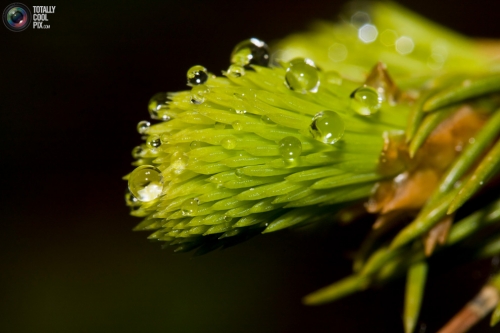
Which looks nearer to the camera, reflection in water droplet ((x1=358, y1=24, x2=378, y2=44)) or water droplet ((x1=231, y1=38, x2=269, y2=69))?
water droplet ((x1=231, y1=38, x2=269, y2=69))

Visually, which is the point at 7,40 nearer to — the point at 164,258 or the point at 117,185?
the point at 117,185

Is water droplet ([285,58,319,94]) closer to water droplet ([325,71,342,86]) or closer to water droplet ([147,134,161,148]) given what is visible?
water droplet ([325,71,342,86])

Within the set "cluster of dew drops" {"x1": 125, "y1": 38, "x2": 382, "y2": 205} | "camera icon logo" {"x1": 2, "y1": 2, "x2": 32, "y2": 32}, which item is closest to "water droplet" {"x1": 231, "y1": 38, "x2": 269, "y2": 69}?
"cluster of dew drops" {"x1": 125, "y1": 38, "x2": 382, "y2": 205}

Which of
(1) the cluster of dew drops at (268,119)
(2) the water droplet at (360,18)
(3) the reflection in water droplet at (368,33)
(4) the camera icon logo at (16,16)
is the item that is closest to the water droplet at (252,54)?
(1) the cluster of dew drops at (268,119)

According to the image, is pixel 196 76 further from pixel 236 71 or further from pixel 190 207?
pixel 190 207

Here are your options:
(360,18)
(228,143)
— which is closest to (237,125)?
(228,143)

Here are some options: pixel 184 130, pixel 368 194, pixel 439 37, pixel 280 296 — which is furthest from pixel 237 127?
pixel 280 296
